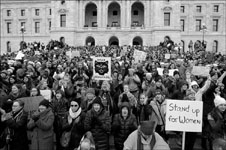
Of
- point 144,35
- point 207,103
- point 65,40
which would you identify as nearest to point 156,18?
point 144,35

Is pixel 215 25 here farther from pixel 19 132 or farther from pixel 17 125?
pixel 17 125

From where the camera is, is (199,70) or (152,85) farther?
(199,70)

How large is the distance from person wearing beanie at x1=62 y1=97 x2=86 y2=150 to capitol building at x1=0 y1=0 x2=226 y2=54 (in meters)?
36.8

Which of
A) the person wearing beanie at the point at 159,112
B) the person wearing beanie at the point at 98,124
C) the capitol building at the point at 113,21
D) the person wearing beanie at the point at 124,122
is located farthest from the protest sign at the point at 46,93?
the capitol building at the point at 113,21

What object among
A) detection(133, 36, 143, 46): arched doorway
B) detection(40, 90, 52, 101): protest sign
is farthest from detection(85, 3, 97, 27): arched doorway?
detection(40, 90, 52, 101): protest sign

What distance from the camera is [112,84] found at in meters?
9.72

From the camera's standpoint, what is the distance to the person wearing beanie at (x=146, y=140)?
437cm

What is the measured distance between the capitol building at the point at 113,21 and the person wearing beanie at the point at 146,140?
37945 millimetres

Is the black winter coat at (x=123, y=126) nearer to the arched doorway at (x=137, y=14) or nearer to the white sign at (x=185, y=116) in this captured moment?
the white sign at (x=185, y=116)

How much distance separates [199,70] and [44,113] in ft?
→ 23.2

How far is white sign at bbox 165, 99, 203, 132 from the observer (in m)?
5.81

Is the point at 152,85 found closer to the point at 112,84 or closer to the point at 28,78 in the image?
the point at 112,84

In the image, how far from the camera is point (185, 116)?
229 inches

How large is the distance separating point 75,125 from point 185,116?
2.52 metres
